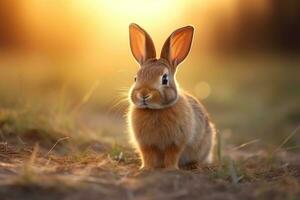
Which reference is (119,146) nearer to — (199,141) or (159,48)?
(199,141)

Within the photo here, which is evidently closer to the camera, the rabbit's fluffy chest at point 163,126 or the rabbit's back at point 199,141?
the rabbit's fluffy chest at point 163,126

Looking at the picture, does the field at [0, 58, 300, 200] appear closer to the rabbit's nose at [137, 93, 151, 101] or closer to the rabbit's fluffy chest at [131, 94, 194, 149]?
the rabbit's fluffy chest at [131, 94, 194, 149]

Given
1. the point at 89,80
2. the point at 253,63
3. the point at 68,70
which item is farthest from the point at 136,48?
the point at 253,63

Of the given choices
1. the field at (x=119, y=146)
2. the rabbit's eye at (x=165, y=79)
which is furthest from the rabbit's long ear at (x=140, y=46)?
the field at (x=119, y=146)

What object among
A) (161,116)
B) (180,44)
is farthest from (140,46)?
(161,116)

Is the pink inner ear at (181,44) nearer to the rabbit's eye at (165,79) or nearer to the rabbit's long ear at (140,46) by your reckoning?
the rabbit's long ear at (140,46)

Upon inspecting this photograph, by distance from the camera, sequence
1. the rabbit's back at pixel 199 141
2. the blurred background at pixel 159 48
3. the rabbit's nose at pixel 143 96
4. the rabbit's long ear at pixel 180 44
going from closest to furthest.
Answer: the rabbit's nose at pixel 143 96 → the rabbit's back at pixel 199 141 → the rabbit's long ear at pixel 180 44 → the blurred background at pixel 159 48
